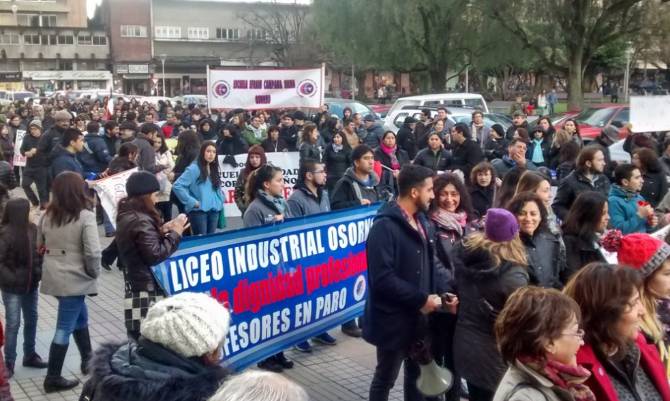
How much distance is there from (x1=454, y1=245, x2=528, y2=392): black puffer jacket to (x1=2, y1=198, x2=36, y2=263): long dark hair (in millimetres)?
3361

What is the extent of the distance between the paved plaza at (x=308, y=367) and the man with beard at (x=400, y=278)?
48.1 inches

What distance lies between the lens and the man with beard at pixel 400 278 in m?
4.56

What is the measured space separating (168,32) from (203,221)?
7225 cm

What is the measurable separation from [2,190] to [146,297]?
7.11 ft

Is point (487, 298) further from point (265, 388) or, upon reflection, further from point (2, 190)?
point (2, 190)

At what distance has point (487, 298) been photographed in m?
4.11

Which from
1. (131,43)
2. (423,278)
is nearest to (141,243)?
(423,278)

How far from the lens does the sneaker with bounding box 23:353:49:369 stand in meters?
6.35

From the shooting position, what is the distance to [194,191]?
28.9 ft

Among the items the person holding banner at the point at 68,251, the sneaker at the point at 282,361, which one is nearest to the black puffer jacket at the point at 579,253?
the sneaker at the point at 282,361

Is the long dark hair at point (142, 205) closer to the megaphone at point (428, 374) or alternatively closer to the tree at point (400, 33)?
the megaphone at point (428, 374)

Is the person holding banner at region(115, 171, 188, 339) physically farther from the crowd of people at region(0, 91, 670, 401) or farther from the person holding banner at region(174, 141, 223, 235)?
the person holding banner at region(174, 141, 223, 235)

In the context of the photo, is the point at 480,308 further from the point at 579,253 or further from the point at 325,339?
the point at 325,339

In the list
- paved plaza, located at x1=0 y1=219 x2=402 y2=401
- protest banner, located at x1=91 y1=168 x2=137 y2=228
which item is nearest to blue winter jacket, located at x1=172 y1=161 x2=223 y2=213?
protest banner, located at x1=91 y1=168 x2=137 y2=228
